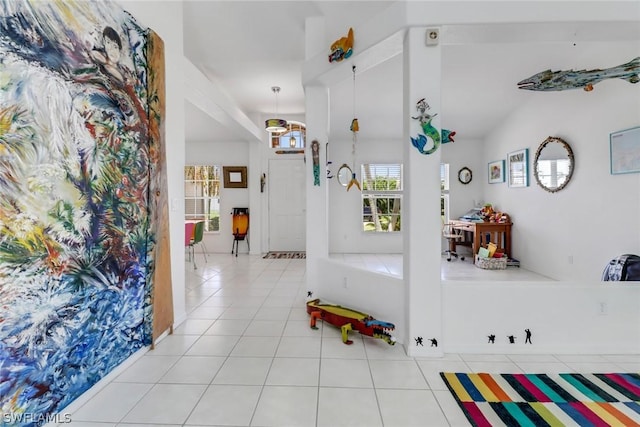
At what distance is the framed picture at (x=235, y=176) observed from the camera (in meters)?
6.95

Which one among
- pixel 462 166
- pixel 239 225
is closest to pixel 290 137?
pixel 239 225

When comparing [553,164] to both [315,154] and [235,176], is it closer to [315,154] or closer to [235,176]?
[315,154]

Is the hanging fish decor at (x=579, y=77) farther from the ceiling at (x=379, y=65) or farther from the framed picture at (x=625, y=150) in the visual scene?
the framed picture at (x=625, y=150)

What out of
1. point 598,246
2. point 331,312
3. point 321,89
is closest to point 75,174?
point 331,312

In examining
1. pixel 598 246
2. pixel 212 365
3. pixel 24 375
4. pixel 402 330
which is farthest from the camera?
pixel 598 246

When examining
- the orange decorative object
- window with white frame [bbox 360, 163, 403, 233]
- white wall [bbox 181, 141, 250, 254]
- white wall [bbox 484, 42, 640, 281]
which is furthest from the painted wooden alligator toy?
white wall [bbox 181, 141, 250, 254]

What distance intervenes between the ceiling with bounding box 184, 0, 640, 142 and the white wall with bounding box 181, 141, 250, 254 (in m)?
0.75

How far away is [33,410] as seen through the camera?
1540mm

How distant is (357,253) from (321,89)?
3916 millimetres

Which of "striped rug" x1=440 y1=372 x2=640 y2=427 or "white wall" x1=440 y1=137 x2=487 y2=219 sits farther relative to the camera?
"white wall" x1=440 y1=137 x2=487 y2=219

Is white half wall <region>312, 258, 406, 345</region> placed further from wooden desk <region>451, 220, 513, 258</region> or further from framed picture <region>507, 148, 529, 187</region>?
framed picture <region>507, 148, 529, 187</region>

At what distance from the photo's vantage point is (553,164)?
4.40 meters

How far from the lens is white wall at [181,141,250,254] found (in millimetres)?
7008

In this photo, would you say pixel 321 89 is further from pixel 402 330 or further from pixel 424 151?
pixel 402 330
